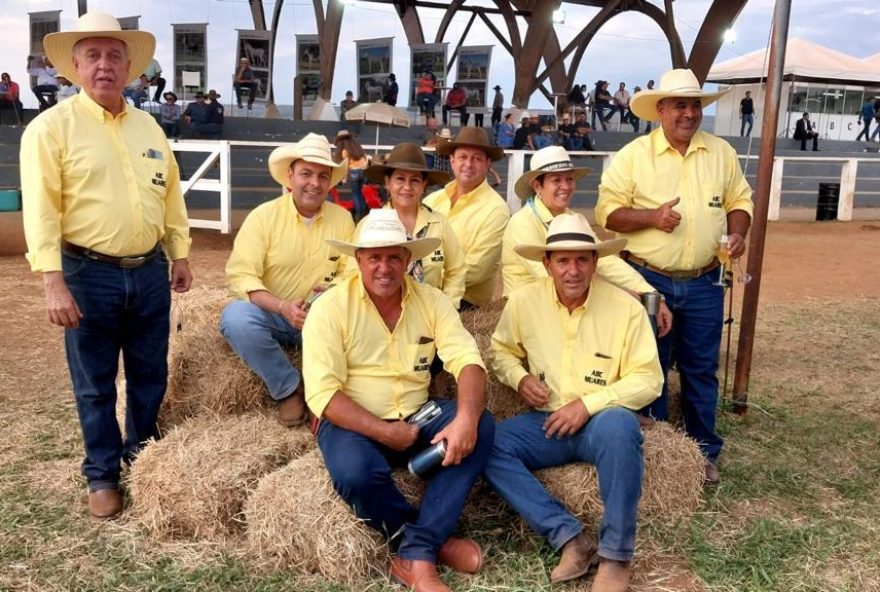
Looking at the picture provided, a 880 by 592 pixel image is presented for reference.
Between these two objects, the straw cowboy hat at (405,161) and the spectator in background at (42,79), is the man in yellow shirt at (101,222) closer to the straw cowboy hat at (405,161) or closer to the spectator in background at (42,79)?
the straw cowboy hat at (405,161)

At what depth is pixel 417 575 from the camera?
2906 mm

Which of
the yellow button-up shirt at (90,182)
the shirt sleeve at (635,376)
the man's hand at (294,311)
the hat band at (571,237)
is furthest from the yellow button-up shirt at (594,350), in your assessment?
the yellow button-up shirt at (90,182)

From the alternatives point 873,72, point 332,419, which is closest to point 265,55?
point 332,419

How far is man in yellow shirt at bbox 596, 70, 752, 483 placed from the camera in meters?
3.95

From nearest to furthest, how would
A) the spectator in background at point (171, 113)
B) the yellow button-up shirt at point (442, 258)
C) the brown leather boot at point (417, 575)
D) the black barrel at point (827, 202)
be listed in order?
1. the brown leather boot at point (417, 575)
2. the yellow button-up shirt at point (442, 258)
3. the spectator in background at point (171, 113)
4. the black barrel at point (827, 202)

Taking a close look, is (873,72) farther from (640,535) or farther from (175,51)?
(640,535)

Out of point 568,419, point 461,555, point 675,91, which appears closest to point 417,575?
point 461,555

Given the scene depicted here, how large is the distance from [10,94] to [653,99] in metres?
13.6

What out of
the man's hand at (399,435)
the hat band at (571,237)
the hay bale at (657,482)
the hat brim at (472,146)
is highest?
the hat brim at (472,146)

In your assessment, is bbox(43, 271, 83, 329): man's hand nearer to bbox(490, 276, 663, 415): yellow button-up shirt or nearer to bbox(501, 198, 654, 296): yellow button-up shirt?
bbox(490, 276, 663, 415): yellow button-up shirt

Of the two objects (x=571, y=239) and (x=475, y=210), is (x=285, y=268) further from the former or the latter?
(x=571, y=239)

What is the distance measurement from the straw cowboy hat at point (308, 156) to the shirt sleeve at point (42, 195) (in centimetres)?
114

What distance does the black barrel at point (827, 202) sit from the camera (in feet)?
52.6

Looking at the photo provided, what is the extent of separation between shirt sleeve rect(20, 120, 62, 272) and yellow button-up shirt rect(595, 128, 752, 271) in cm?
244
